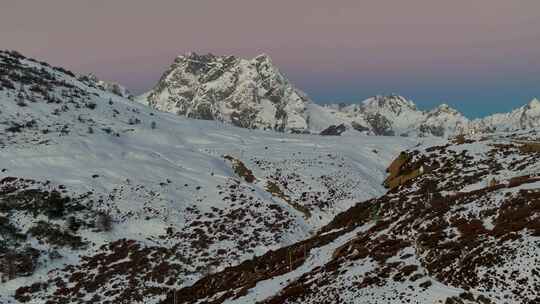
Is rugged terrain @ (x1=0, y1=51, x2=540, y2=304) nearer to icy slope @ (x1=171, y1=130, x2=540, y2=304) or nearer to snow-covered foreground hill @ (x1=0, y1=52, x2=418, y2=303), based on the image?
icy slope @ (x1=171, y1=130, x2=540, y2=304)

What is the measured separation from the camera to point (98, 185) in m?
95.8

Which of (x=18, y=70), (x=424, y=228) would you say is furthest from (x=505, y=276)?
(x=18, y=70)

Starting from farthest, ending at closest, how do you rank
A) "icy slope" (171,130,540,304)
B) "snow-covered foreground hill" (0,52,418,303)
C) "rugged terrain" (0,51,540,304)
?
"snow-covered foreground hill" (0,52,418,303)
"rugged terrain" (0,51,540,304)
"icy slope" (171,130,540,304)

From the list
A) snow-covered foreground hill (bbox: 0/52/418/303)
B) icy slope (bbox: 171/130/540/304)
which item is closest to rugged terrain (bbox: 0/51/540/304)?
icy slope (bbox: 171/130/540/304)

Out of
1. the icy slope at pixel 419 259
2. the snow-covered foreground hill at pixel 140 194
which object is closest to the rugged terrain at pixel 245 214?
the icy slope at pixel 419 259

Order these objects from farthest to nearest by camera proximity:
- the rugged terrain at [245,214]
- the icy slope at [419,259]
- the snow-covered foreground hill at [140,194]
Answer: the snow-covered foreground hill at [140,194]
the rugged terrain at [245,214]
the icy slope at [419,259]

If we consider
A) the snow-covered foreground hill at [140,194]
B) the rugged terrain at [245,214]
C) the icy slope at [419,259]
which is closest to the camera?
the icy slope at [419,259]

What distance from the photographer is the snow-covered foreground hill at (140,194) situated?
2822 inches

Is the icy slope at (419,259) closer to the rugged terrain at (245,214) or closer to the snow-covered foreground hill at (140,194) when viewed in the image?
the rugged terrain at (245,214)

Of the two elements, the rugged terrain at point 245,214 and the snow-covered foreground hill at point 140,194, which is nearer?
the rugged terrain at point 245,214

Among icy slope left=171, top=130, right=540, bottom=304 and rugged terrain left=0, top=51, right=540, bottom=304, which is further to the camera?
rugged terrain left=0, top=51, right=540, bottom=304

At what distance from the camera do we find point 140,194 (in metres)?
95.6

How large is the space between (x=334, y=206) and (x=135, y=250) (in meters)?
39.8

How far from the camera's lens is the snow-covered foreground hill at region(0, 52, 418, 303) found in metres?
71.7
